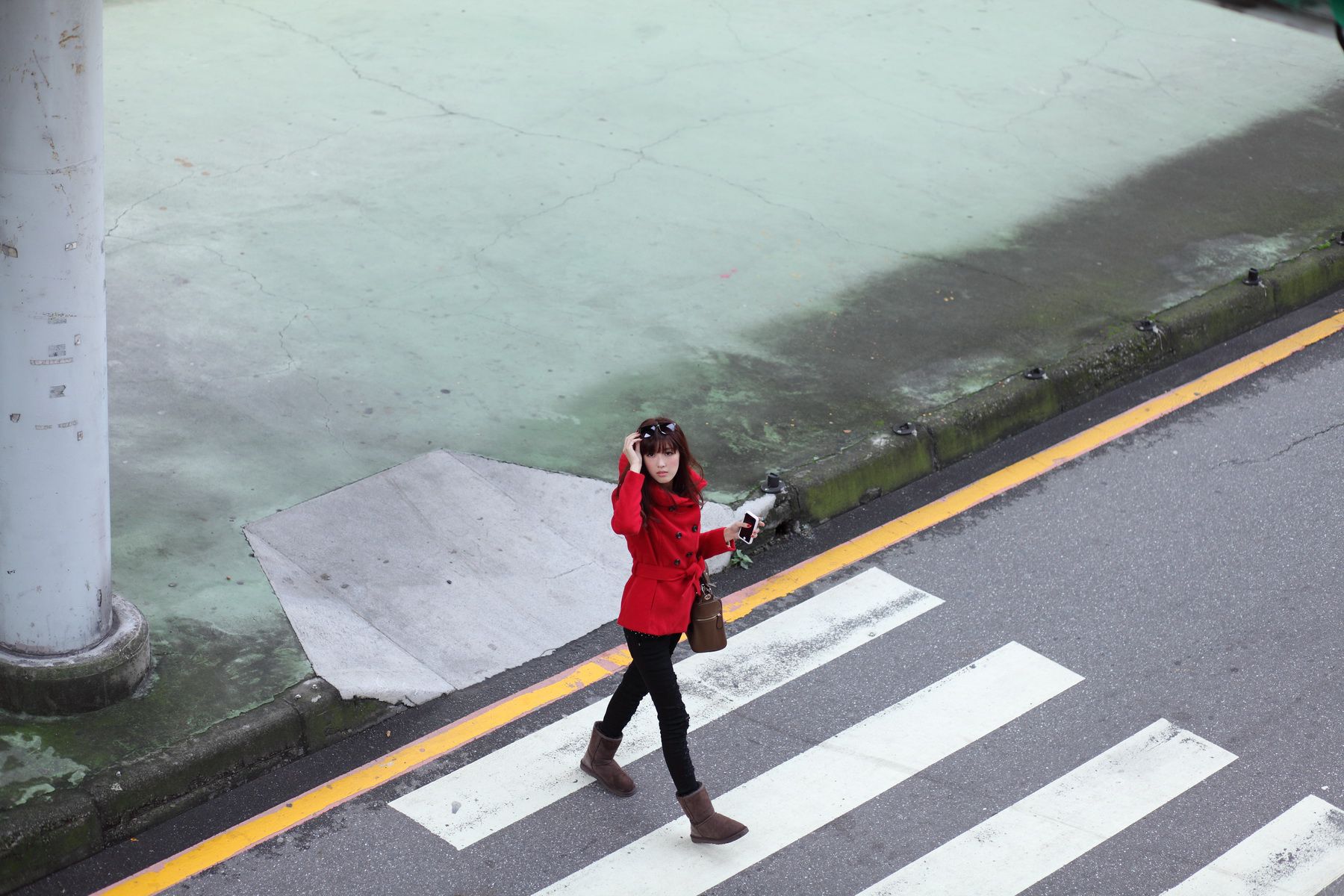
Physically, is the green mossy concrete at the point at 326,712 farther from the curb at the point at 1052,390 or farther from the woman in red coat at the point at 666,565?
the curb at the point at 1052,390

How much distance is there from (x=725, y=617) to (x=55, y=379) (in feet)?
9.87

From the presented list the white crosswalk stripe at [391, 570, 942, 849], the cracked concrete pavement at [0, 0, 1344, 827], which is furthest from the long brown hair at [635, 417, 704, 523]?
the cracked concrete pavement at [0, 0, 1344, 827]

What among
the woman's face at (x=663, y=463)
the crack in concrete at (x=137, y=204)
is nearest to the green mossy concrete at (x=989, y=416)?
the woman's face at (x=663, y=463)

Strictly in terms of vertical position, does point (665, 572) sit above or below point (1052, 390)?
above

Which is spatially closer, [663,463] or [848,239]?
[663,463]

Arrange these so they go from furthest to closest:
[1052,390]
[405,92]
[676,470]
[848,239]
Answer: [405,92]
[848,239]
[1052,390]
[676,470]

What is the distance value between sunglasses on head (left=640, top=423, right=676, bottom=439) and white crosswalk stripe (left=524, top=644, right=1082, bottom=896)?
1464mm

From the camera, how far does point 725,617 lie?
7238 mm

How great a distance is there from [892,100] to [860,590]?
6272 mm

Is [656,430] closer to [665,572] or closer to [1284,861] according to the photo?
[665,572]

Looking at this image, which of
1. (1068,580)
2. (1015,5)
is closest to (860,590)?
(1068,580)

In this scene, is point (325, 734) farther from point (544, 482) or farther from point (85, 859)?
point (544, 482)

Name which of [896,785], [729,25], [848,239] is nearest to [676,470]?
[896,785]

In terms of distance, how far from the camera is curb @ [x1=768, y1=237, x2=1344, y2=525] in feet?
26.5
